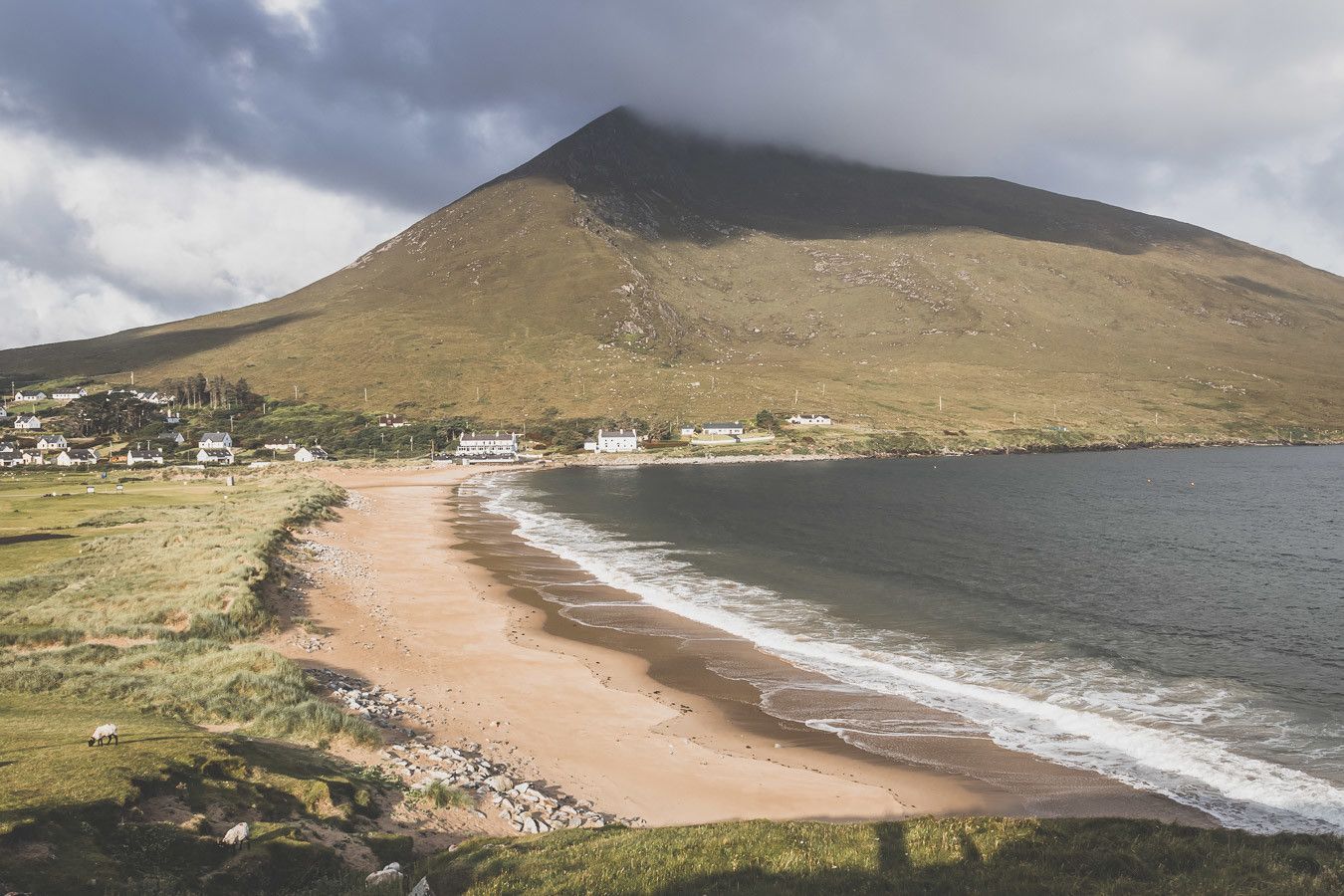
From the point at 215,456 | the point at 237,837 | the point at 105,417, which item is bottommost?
the point at 215,456

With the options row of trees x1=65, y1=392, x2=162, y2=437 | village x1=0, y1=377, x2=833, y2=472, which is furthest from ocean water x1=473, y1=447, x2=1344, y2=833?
row of trees x1=65, y1=392, x2=162, y2=437

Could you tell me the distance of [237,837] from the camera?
10.5 metres

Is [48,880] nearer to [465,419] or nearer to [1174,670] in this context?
[1174,670]

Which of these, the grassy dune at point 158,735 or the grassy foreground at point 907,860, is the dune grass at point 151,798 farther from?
the grassy foreground at point 907,860

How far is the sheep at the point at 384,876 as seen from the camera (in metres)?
9.80

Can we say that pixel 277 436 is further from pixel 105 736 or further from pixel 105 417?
pixel 105 736

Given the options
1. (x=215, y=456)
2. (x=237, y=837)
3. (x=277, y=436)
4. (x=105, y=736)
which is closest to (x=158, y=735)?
(x=105, y=736)

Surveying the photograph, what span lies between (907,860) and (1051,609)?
29628mm

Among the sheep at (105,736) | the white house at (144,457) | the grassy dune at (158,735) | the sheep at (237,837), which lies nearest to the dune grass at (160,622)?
the grassy dune at (158,735)

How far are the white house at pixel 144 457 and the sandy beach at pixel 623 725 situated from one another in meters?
119

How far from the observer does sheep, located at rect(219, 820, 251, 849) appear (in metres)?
10.4

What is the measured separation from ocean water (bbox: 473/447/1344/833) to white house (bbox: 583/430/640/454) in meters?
71.9

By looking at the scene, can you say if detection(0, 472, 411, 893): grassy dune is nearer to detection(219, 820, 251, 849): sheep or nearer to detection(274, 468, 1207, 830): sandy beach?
detection(219, 820, 251, 849): sheep

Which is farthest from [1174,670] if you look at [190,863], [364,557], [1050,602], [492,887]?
[364,557]
